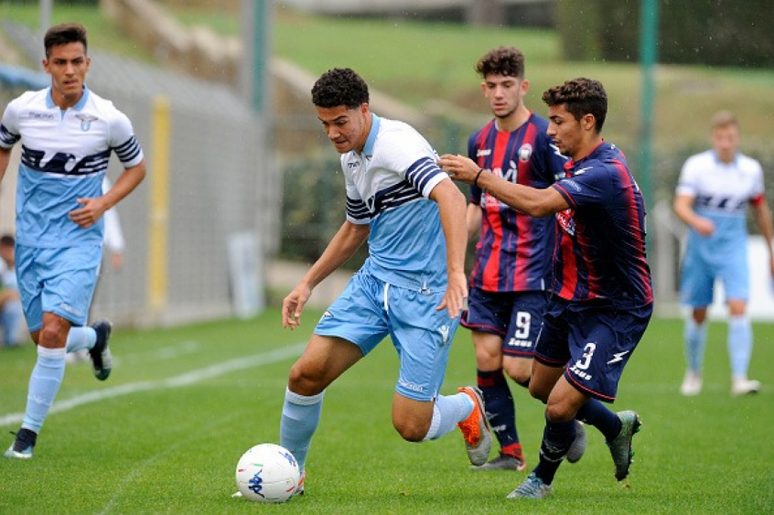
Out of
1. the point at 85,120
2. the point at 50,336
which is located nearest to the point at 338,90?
the point at 85,120

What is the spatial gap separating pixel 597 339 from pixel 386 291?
1096 mm

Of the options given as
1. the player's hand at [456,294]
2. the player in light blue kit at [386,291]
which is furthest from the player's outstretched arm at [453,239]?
the player in light blue kit at [386,291]

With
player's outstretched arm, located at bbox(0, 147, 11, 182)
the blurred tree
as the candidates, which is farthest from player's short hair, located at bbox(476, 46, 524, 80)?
the blurred tree

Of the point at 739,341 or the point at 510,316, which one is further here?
the point at 739,341

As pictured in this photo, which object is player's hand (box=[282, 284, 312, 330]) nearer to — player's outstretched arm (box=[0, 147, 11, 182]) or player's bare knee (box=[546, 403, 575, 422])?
player's bare knee (box=[546, 403, 575, 422])

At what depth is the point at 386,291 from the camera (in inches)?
264

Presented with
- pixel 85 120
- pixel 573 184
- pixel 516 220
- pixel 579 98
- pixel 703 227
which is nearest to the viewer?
pixel 573 184

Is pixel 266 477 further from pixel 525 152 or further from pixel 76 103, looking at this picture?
pixel 76 103

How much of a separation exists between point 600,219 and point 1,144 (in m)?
3.81

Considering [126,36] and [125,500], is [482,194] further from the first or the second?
[126,36]

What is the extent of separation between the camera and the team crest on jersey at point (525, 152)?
820cm

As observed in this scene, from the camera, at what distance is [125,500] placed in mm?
6438

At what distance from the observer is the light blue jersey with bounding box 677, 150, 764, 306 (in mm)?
12125

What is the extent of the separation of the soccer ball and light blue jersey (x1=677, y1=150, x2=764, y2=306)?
6.61 m
